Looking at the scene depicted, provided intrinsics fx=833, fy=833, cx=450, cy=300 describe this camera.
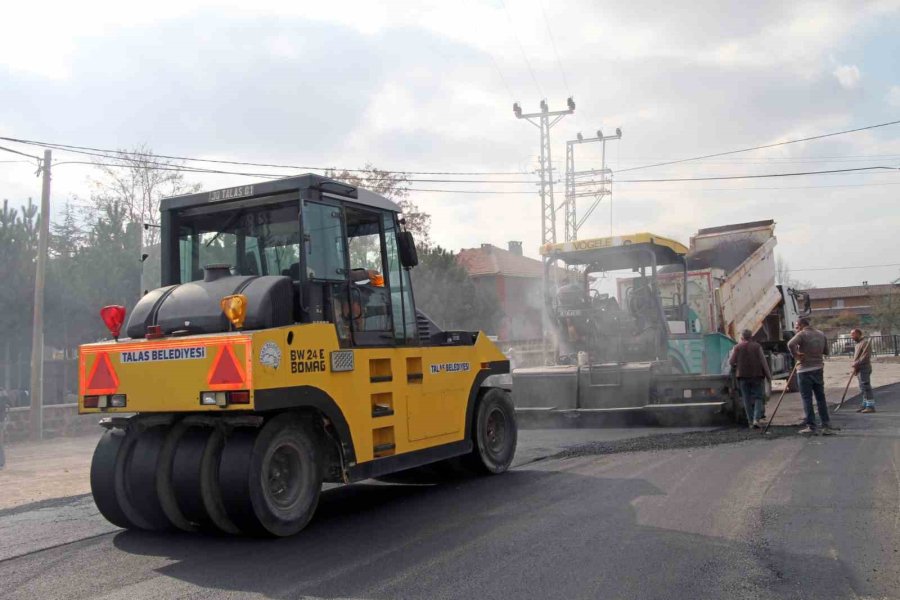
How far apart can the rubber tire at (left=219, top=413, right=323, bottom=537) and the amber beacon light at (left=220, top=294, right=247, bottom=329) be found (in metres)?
0.79

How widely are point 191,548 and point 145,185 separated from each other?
28815 millimetres

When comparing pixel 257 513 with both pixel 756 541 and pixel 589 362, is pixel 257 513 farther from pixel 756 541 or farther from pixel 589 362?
pixel 589 362

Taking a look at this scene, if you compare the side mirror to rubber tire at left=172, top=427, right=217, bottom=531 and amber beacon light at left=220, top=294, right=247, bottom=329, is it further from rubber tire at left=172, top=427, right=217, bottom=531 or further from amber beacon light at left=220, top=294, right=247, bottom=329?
rubber tire at left=172, top=427, right=217, bottom=531

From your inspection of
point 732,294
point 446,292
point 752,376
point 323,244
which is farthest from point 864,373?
point 446,292

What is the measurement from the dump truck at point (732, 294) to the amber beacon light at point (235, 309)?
872 centimetres

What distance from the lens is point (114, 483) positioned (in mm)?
6516

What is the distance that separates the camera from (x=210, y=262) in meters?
7.47

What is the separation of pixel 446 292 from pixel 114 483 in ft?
78.1

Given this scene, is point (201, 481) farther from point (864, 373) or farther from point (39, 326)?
point (39, 326)

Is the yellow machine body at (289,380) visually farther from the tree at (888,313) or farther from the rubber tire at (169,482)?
the tree at (888,313)

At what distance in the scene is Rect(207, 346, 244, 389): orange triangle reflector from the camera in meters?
5.82

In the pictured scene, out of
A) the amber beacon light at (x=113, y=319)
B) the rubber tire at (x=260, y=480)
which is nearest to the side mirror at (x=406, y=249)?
the rubber tire at (x=260, y=480)

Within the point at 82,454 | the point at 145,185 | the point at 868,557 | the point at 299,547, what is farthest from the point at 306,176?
the point at 145,185

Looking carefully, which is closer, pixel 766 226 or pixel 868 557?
pixel 868 557
